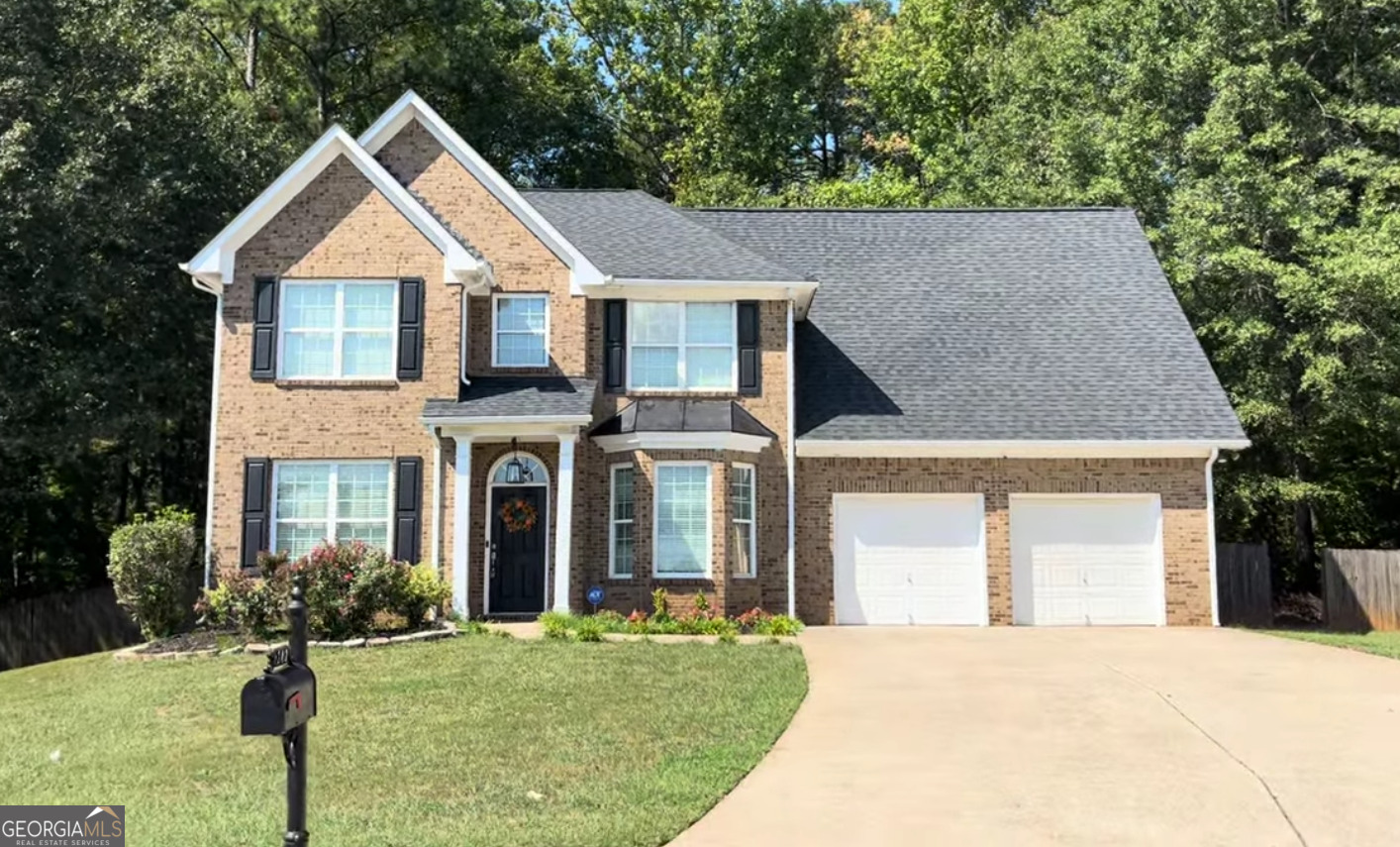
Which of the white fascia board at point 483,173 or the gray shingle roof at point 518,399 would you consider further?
the white fascia board at point 483,173

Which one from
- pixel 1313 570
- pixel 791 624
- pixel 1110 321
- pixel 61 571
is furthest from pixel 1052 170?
pixel 61 571

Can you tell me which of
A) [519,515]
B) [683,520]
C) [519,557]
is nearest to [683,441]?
[683,520]

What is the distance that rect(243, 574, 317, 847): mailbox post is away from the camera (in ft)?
15.2

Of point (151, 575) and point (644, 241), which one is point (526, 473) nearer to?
point (644, 241)

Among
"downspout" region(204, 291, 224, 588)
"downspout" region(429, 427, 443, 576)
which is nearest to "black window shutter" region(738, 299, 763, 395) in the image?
"downspout" region(429, 427, 443, 576)

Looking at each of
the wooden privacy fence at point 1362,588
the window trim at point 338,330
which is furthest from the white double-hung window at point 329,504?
the wooden privacy fence at point 1362,588

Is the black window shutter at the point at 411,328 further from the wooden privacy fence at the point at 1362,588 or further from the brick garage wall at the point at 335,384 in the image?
the wooden privacy fence at the point at 1362,588

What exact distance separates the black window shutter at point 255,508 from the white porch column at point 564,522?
447 centimetres

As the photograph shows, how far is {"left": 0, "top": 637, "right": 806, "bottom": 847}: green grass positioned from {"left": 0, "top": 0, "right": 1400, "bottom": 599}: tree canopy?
11.8 metres

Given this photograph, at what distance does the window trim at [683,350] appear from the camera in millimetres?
18812

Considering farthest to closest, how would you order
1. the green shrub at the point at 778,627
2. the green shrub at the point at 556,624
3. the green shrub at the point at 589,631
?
the green shrub at the point at 778,627, the green shrub at the point at 556,624, the green shrub at the point at 589,631

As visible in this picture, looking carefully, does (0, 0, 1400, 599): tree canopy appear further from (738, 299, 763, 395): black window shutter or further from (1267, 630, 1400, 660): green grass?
(738, 299, 763, 395): black window shutter

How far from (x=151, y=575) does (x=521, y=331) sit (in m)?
6.56

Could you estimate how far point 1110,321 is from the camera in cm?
2092
